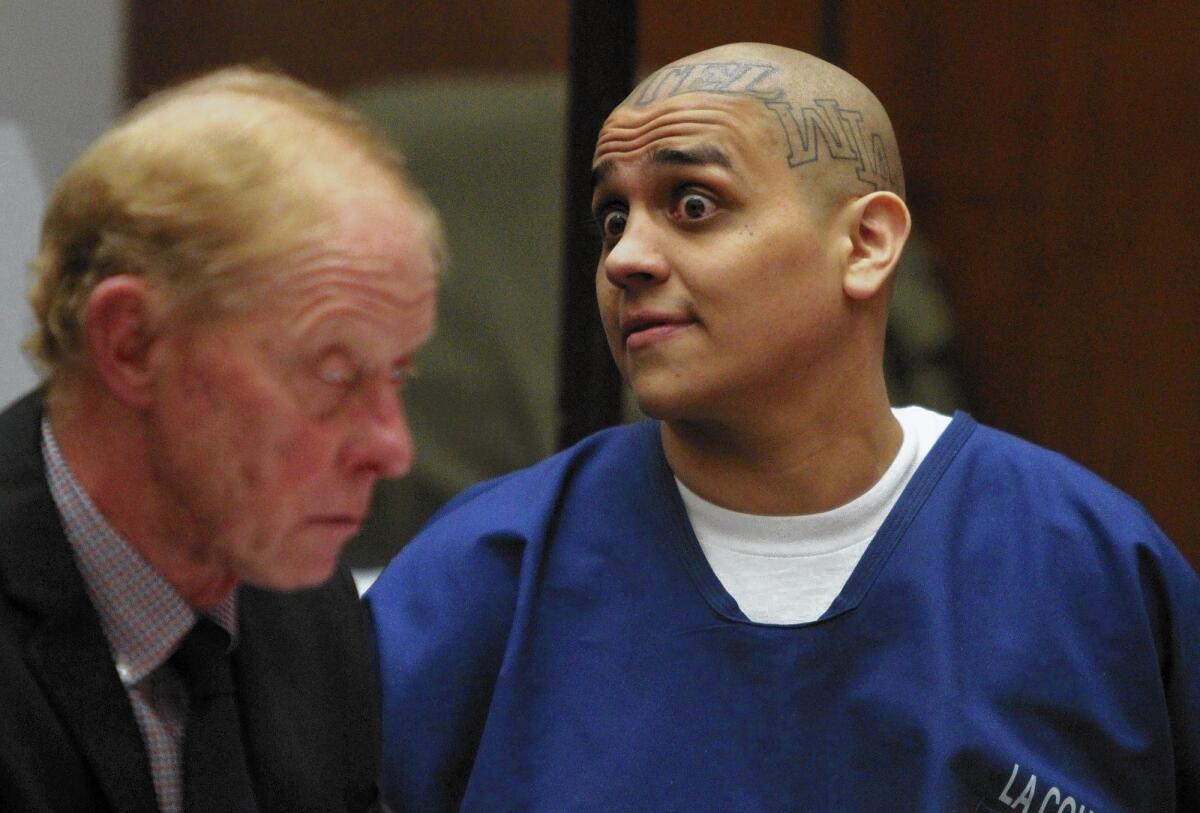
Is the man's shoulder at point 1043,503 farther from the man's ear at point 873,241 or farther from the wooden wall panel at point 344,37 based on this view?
the wooden wall panel at point 344,37

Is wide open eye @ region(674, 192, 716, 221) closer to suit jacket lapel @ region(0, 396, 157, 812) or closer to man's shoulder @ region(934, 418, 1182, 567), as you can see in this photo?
man's shoulder @ region(934, 418, 1182, 567)

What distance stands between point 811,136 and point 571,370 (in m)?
0.91

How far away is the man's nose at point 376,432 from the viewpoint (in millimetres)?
1414

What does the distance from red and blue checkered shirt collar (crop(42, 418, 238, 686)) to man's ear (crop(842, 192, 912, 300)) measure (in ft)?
3.19

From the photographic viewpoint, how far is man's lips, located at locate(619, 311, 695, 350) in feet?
6.68

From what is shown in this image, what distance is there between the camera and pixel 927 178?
363 centimetres

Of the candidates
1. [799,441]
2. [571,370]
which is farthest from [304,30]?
[799,441]

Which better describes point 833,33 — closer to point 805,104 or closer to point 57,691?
point 805,104

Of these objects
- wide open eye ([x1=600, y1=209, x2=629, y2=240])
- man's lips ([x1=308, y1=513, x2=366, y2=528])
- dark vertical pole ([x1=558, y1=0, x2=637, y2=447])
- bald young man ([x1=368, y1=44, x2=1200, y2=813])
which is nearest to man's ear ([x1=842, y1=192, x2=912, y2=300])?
bald young man ([x1=368, y1=44, x2=1200, y2=813])

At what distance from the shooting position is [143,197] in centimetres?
135

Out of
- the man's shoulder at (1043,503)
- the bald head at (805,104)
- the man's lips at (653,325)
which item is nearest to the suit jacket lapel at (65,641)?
the man's lips at (653,325)

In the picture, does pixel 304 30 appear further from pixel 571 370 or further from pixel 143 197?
pixel 143 197

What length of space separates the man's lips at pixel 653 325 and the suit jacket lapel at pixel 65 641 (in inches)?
31.2

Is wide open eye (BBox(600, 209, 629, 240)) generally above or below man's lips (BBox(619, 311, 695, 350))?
above
